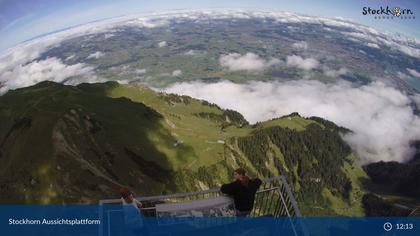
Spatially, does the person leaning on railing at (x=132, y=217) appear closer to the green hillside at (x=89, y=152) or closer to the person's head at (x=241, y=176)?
the person's head at (x=241, y=176)

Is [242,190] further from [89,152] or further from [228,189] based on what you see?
[89,152]

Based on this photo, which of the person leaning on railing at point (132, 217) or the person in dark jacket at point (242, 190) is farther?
the person in dark jacket at point (242, 190)

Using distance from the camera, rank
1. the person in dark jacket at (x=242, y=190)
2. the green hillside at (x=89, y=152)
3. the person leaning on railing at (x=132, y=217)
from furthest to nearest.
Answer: the green hillside at (x=89, y=152) → the person in dark jacket at (x=242, y=190) → the person leaning on railing at (x=132, y=217)

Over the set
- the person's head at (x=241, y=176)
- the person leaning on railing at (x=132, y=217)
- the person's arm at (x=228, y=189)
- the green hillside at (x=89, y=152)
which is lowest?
the green hillside at (x=89, y=152)

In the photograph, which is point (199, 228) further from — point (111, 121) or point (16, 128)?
point (111, 121)

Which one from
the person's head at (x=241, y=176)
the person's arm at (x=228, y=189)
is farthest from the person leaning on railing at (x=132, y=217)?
the person's head at (x=241, y=176)

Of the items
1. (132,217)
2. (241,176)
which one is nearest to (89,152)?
(132,217)

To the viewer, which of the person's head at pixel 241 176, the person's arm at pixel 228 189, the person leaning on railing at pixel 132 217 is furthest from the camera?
the person's arm at pixel 228 189

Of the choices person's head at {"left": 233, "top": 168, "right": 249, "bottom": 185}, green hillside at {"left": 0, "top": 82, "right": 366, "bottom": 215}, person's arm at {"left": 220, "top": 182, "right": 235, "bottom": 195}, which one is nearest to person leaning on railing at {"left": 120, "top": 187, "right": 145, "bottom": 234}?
person's arm at {"left": 220, "top": 182, "right": 235, "bottom": 195}
